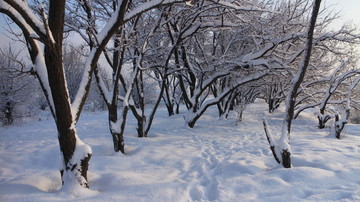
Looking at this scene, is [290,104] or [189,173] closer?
[290,104]

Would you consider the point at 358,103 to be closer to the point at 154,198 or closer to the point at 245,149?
the point at 245,149

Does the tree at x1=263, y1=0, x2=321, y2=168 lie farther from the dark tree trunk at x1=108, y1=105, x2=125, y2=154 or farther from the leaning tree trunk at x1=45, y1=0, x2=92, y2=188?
the dark tree trunk at x1=108, y1=105, x2=125, y2=154

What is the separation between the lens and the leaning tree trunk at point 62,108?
2.68 metres

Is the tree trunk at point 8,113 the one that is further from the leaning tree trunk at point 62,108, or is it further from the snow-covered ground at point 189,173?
the leaning tree trunk at point 62,108

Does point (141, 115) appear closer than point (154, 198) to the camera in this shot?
No

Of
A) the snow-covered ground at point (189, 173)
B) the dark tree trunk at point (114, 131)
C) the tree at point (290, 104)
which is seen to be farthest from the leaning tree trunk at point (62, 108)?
the tree at point (290, 104)

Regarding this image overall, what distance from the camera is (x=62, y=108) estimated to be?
285 cm

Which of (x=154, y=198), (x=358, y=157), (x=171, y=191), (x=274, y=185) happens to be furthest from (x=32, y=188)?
(x=358, y=157)

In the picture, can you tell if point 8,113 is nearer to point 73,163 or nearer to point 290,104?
point 73,163

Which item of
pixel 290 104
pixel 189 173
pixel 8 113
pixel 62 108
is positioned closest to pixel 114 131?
pixel 189 173

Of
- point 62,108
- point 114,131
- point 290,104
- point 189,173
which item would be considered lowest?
point 189,173

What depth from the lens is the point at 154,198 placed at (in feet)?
8.91

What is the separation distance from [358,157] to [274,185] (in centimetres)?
252

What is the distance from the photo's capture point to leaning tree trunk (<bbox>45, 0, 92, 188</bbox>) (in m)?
2.68
